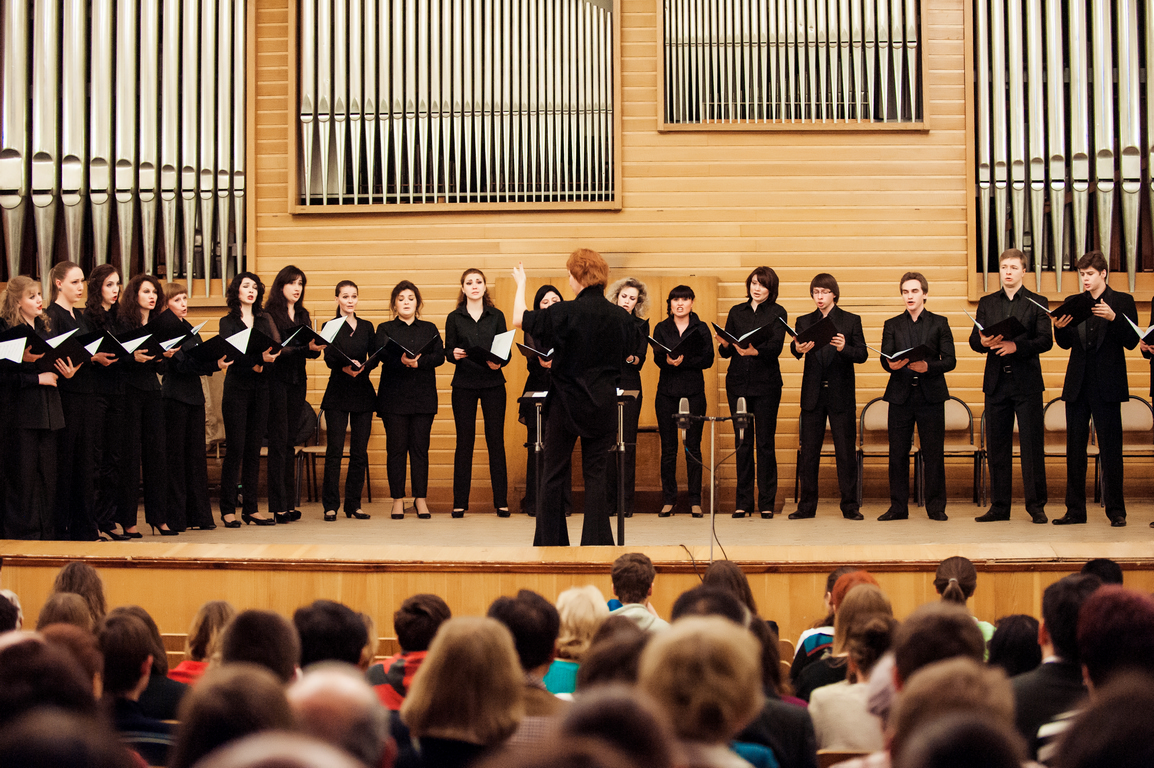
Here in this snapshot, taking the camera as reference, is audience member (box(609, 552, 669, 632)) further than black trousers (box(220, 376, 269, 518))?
No

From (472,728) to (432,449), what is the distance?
613 cm

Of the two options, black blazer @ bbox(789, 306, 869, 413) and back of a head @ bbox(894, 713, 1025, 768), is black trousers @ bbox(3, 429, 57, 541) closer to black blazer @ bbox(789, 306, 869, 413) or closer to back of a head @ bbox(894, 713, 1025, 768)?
black blazer @ bbox(789, 306, 869, 413)

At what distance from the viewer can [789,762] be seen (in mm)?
2154

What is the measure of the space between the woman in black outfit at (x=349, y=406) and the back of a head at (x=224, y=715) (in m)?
5.45

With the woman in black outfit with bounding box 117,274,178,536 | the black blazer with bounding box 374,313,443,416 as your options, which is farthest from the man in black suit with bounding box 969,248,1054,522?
the woman in black outfit with bounding box 117,274,178,536

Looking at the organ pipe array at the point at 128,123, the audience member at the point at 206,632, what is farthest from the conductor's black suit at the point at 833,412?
the audience member at the point at 206,632

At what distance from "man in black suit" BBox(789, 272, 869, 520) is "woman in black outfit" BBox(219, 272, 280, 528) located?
3237 millimetres

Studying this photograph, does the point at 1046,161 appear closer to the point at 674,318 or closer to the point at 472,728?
the point at 674,318

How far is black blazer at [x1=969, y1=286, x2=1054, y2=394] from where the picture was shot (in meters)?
6.32

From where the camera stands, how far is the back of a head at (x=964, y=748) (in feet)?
3.84

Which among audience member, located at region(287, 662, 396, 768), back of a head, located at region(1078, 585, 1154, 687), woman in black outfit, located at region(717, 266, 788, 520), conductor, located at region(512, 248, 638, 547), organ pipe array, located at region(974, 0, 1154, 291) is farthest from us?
organ pipe array, located at region(974, 0, 1154, 291)

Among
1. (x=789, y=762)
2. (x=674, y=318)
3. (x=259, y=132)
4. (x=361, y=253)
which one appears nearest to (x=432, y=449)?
(x=361, y=253)

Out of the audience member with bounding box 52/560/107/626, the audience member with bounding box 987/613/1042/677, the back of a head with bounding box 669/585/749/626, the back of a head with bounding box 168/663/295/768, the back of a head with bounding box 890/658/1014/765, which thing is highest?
the back of a head with bounding box 168/663/295/768

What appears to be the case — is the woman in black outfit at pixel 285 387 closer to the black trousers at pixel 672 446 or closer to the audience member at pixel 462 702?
the black trousers at pixel 672 446
